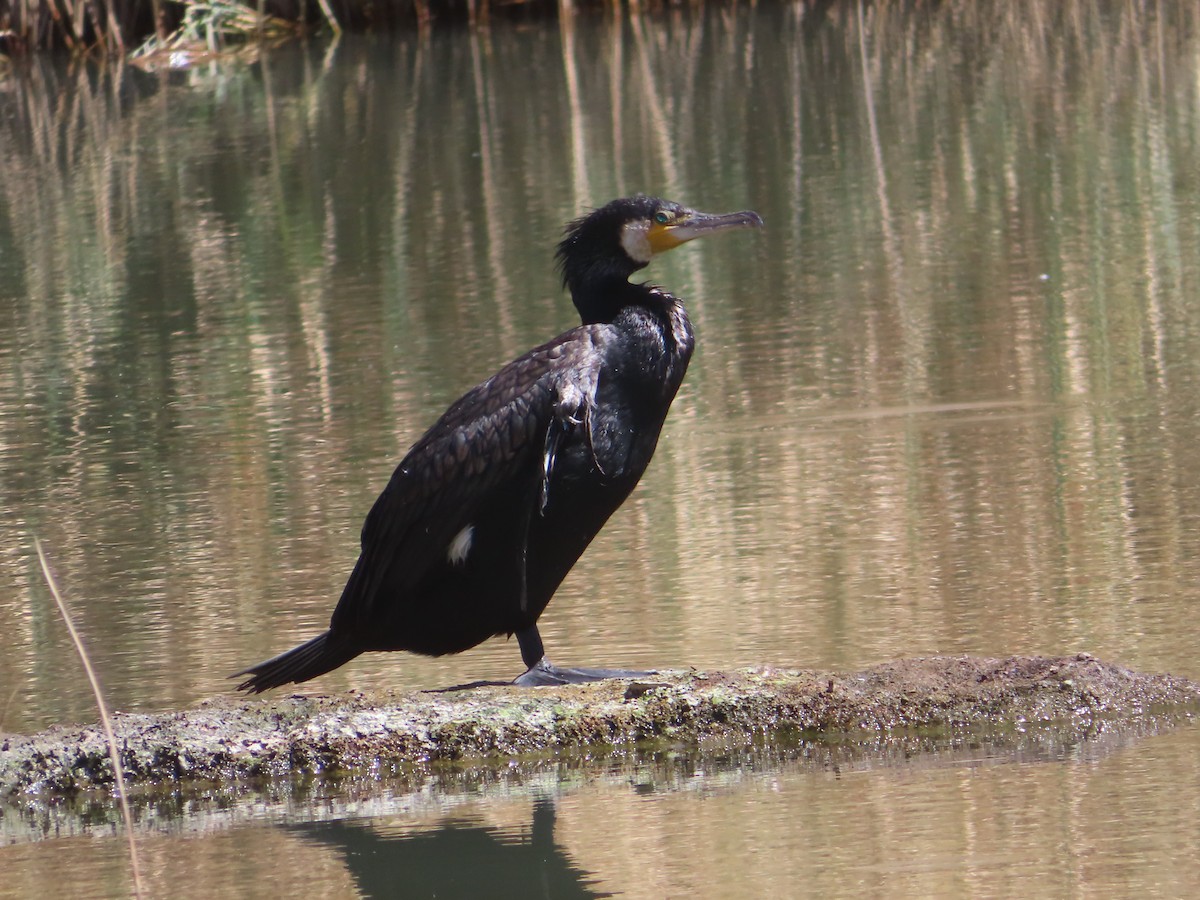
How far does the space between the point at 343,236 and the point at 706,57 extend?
25.5 ft

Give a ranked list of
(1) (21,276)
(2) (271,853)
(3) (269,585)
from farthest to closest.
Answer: (1) (21,276)
(3) (269,585)
(2) (271,853)

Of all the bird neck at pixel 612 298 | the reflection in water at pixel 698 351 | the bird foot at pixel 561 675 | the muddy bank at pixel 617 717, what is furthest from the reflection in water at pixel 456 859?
the bird neck at pixel 612 298

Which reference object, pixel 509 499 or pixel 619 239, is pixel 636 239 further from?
pixel 509 499

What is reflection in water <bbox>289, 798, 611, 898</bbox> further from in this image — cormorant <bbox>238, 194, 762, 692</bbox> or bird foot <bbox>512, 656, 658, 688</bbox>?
cormorant <bbox>238, 194, 762, 692</bbox>

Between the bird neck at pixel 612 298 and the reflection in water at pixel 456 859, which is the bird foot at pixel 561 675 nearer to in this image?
the reflection in water at pixel 456 859

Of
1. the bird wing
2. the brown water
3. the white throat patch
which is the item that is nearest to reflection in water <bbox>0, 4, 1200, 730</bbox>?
the brown water

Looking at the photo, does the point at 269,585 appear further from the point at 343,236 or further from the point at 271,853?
the point at 343,236

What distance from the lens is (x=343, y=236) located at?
12.7 meters

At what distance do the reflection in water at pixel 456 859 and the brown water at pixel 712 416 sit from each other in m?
0.02

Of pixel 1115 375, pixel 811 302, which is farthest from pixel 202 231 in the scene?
pixel 1115 375

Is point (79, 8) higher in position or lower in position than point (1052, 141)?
higher

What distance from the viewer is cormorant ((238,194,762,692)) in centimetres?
491

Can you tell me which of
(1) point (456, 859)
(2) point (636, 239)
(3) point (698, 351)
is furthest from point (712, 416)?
(1) point (456, 859)

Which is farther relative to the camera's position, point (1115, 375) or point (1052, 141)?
point (1052, 141)
